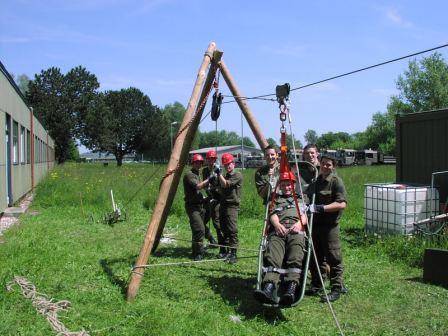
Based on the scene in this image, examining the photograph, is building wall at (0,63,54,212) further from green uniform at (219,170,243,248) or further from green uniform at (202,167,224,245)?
green uniform at (219,170,243,248)

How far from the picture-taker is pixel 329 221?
20.7 ft

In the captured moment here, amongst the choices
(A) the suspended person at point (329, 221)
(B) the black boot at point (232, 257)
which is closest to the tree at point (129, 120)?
(B) the black boot at point (232, 257)

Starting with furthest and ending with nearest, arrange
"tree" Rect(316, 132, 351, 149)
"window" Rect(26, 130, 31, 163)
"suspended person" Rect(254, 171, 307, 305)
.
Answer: "tree" Rect(316, 132, 351, 149), "window" Rect(26, 130, 31, 163), "suspended person" Rect(254, 171, 307, 305)

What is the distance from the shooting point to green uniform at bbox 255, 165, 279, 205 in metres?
6.46

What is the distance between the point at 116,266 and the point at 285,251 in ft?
9.55

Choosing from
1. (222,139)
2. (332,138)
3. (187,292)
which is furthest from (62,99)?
(332,138)

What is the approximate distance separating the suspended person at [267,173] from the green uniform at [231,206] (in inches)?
38.0

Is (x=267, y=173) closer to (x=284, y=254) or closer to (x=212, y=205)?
(x=284, y=254)

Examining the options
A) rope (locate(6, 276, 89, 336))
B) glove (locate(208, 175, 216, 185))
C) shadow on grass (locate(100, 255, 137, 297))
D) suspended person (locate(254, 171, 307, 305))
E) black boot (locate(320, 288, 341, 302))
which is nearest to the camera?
rope (locate(6, 276, 89, 336))

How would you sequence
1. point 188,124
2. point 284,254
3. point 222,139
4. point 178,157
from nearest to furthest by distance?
point 284,254
point 178,157
point 188,124
point 222,139

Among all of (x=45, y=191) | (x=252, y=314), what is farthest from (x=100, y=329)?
(x=45, y=191)

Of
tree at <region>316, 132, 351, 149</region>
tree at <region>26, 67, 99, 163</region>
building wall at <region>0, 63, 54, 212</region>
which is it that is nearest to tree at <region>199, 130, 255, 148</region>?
tree at <region>316, 132, 351, 149</region>

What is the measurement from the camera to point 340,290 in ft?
20.2

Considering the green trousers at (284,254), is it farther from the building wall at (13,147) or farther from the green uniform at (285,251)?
the building wall at (13,147)
